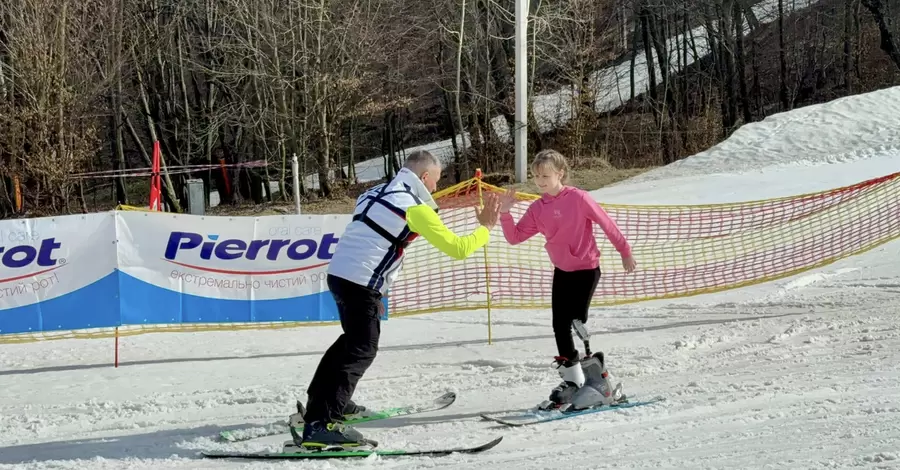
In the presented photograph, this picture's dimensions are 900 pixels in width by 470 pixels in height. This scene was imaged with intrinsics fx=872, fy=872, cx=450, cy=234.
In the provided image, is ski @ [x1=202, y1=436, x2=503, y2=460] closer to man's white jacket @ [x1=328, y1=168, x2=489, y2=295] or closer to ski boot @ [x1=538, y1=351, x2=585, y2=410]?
ski boot @ [x1=538, y1=351, x2=585, y2=410]

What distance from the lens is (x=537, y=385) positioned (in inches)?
263

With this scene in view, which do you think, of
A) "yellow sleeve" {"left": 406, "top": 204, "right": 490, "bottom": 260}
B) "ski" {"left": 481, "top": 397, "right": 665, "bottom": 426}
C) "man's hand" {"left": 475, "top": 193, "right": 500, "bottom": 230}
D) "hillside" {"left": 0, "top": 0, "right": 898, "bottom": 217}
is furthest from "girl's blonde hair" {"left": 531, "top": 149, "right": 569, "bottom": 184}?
"hillside" {"left": 0, "top": 0, "right": 898, "bottom": 217}

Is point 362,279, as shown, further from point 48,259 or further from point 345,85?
point 345,85

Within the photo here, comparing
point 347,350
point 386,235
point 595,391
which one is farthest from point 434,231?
point 595,391

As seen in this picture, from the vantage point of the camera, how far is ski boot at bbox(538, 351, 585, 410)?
572cm

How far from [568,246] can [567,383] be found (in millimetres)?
923

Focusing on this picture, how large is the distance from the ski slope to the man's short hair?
1.65 m

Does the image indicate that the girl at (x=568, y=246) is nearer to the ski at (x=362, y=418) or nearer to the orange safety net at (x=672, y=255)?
the ski at (x=362, y=418)

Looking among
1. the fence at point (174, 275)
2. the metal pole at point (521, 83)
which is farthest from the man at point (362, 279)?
the metal pole at point (521, 83)

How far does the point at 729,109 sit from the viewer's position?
34.4 m

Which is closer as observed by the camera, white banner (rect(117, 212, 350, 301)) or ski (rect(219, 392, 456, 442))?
ski (rect(219, 392, 456, 442))

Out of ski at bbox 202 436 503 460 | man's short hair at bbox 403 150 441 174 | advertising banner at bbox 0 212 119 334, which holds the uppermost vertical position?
man's short hair at bbox 403 150 441 174

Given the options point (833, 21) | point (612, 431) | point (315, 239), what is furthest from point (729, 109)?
point (612, 431)

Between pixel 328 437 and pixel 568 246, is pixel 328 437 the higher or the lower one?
the lower one
